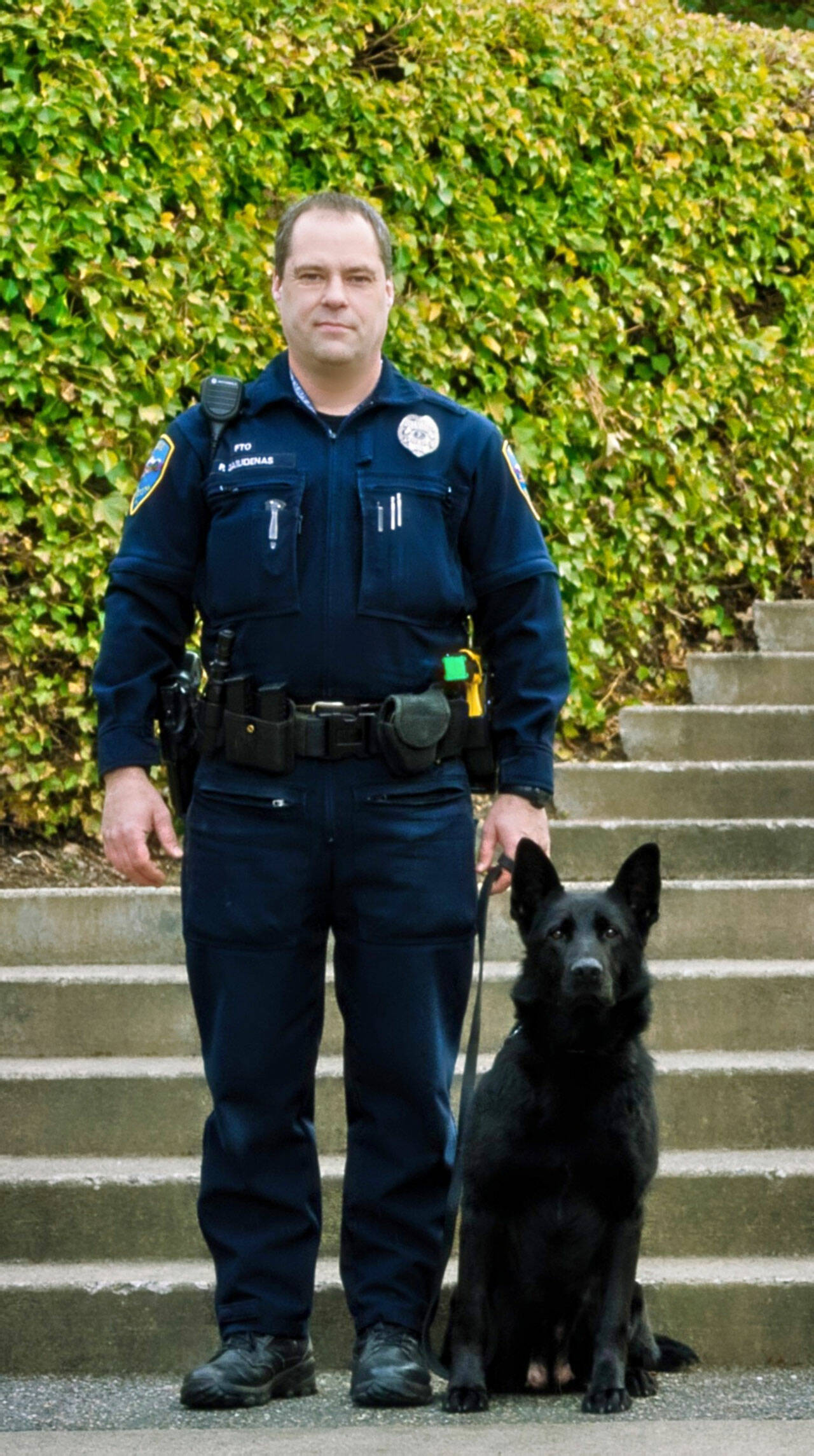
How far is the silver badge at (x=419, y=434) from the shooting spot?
3.19 m

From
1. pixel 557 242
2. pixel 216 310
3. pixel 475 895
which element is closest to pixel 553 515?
pixel 557 242

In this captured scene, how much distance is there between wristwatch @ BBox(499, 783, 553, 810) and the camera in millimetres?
3230

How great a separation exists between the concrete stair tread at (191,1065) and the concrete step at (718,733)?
5.96 feet

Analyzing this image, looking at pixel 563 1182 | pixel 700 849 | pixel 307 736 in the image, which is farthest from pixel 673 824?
pixel 307 736

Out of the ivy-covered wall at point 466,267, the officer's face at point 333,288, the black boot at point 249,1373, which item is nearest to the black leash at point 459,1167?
the black boot at point 249,1373

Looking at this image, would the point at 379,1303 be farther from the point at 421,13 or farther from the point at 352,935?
the point at 421,13

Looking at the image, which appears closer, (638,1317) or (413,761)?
(413,761)

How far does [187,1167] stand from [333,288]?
6.35ft

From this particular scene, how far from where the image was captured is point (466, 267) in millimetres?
5801

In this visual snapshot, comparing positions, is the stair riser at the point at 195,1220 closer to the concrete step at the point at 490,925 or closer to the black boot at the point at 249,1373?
the black boot at the point at 249,1373

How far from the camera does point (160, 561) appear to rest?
10.4 feet

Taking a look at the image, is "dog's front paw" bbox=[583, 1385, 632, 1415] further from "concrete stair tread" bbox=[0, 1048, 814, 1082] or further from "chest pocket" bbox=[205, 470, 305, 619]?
"chest pocket" bbox=[205, 470, 305, 619]

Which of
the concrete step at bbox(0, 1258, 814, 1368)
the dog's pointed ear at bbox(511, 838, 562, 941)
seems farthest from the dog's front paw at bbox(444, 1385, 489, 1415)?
the dog's pointed ear at bbox(511, 838, 562, 941)

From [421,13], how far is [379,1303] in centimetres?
417
